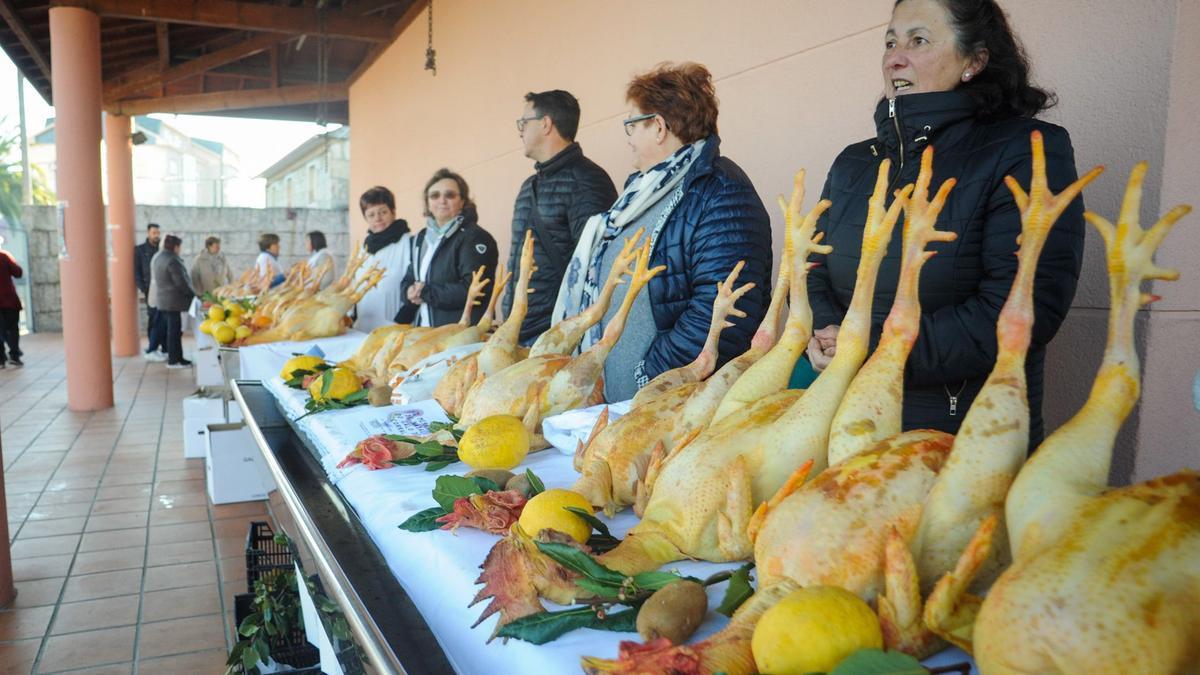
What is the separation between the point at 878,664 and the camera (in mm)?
742

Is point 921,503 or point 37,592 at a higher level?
point 921,503

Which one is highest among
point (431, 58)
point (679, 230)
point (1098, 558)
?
point (431, 58)

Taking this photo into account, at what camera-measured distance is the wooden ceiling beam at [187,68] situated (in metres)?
11.4

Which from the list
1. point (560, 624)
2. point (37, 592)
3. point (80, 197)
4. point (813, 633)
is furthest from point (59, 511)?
point (813, 633)

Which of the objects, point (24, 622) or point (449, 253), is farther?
point (449, 253)

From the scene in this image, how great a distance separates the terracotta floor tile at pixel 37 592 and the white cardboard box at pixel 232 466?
1.11 metres

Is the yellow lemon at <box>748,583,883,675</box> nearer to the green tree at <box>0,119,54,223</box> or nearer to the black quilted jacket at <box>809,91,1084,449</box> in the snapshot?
the black quilted jacket at <box>809,91,1084,449</box>

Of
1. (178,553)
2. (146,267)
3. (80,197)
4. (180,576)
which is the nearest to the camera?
(180,576)

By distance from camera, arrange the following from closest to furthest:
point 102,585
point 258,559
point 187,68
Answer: point 258,559, point 102,585, point 187,68

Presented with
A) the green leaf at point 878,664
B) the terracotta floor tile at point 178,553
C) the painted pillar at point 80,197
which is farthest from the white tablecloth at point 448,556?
the painted pillar at point 80,197

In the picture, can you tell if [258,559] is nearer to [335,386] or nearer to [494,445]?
[335,386]

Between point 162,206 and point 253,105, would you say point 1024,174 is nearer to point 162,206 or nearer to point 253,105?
point 253,105

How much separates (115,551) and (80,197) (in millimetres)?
5245

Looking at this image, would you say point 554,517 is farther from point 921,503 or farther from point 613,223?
point 613,223
